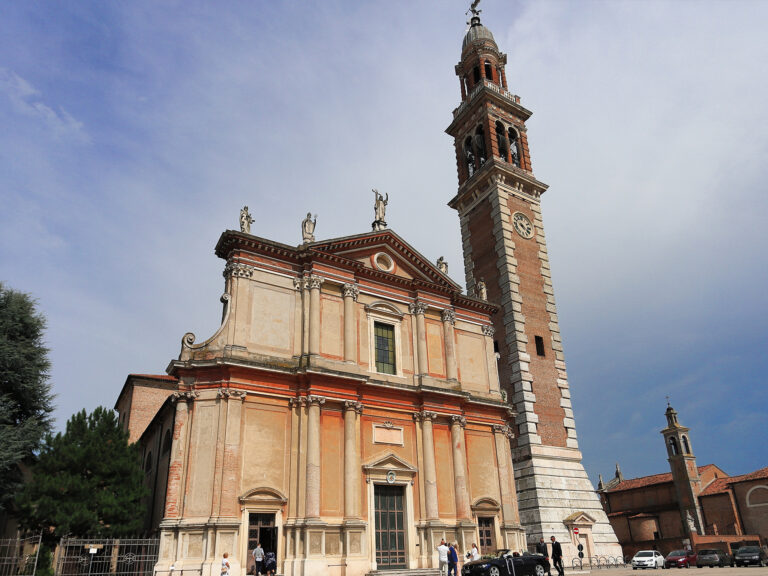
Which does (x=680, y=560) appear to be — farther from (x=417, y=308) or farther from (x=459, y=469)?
(x=417, y=308)

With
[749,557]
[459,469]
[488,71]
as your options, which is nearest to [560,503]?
[459,469]

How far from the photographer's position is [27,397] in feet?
77.8

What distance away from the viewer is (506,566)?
56.7 ft

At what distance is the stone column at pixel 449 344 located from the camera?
24750 millimetres

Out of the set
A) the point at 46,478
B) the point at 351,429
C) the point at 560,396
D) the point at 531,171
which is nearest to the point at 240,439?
the point at 351,429

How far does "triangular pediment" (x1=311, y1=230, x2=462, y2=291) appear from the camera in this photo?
941 inches

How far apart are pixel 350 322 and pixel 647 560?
22495 mm

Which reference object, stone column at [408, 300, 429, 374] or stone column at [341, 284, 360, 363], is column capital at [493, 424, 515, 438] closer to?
stone column at [408, 300, 429, 374]

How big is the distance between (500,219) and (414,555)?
19.2 m

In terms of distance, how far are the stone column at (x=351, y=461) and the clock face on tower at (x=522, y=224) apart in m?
17.0

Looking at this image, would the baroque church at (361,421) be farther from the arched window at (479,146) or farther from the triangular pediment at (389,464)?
the arched window at (479,146)

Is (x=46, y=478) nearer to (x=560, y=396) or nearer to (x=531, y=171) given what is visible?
(x=560, y=396)

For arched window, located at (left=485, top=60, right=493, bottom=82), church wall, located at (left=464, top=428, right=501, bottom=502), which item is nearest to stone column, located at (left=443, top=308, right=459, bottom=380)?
church wall, located at (left=464, top=428, right=501, bottom=502)

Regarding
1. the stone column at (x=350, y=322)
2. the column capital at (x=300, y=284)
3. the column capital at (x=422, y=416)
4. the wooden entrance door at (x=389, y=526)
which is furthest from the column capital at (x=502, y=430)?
the column capital at (x=300, y=284)
